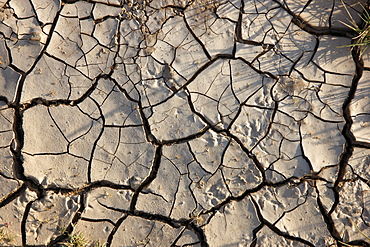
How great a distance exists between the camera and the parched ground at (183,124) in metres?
2.65

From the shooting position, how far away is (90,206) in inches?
105

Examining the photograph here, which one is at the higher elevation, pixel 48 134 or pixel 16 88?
pixel 16 88

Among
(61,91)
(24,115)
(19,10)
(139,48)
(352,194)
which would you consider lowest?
(352,194)

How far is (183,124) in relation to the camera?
2.75 m

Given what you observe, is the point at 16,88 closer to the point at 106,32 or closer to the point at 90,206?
the point at 106,32

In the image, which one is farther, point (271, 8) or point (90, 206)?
point (271, 8)

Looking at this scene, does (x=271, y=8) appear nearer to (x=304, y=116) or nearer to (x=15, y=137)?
(x=304, y=116)

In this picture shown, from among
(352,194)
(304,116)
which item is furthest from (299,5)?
(352,194)

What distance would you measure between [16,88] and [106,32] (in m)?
0.97

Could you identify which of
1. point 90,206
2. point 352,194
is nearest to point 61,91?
point 90,206

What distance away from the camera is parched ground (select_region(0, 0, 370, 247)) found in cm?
265

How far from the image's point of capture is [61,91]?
2.76 metres

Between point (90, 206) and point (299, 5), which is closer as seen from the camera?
point (90, 206)

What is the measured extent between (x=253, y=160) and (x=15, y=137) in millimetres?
2158
